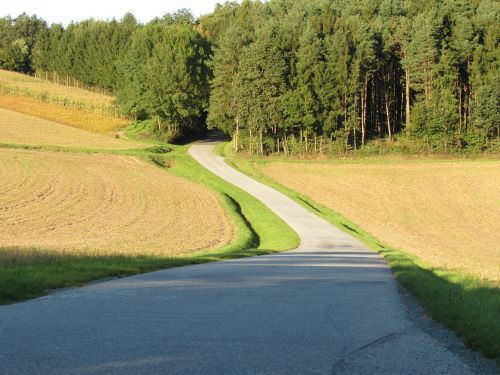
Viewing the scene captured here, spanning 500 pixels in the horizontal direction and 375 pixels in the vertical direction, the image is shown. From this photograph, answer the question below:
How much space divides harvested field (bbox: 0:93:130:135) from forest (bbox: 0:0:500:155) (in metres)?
5.55

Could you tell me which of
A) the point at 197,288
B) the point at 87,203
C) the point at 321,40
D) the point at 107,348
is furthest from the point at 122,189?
the point at 321,40

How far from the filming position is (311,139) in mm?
76812

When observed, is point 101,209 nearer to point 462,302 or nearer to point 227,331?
point 462,302

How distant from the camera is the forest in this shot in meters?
73.5

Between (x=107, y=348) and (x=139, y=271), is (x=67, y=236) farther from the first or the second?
(x=107, y=348)

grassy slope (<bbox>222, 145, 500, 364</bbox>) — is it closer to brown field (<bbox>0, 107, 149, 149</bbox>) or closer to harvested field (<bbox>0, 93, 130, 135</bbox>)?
brown field (<bbox>0, 107, 149, 149</bbox>)

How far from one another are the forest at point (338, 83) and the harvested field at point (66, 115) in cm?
555

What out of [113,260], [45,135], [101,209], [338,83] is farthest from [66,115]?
[113,260]

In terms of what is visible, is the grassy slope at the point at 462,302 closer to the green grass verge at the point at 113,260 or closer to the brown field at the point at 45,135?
the green grass verge at the point at 113,260

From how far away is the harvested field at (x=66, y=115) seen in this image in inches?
3671

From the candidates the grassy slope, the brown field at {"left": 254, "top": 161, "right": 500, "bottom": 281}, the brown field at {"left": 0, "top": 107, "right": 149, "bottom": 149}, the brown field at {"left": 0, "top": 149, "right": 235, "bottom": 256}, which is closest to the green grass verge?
the brown field at {"left": 0, "top": 149, "right": 235, "bottom": 256}

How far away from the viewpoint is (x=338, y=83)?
75.2 metres

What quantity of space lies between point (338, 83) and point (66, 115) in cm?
4551

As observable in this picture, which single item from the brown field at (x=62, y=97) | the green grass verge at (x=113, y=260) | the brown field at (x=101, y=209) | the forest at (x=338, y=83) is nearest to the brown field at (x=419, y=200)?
the green grass verge at (x=113, y=260)
